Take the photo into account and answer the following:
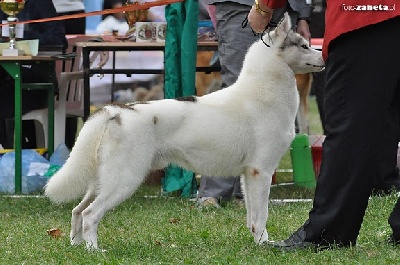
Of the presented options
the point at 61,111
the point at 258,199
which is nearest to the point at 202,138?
the point at 258,199

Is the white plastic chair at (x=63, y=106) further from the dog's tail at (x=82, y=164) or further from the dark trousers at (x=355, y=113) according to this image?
the dark trousers at (x=355, y=113)

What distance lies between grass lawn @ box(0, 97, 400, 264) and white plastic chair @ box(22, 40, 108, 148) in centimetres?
106

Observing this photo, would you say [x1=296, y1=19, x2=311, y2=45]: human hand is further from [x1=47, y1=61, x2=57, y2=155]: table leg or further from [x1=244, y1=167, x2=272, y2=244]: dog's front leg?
[x1=47, y1=61, x2=57, y2=155]: table leg

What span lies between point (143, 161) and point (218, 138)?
44cm

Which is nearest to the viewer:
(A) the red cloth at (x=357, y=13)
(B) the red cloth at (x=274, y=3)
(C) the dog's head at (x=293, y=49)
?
(A) the red cloth at (x=357, y=13)

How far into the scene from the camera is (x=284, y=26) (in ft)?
17.3

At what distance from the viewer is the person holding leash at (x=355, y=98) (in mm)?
4383

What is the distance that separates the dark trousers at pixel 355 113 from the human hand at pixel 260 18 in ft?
1.68

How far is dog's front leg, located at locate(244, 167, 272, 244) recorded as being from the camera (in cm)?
521

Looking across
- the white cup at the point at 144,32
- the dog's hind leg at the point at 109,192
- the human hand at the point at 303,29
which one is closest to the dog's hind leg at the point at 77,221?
the dog's hind leg at the point at 109,192

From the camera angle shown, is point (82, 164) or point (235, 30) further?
point (235, 30)

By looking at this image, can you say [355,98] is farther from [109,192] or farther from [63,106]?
[63,106]

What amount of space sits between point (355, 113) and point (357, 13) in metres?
0.46

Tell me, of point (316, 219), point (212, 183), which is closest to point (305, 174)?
point (212, 183)
